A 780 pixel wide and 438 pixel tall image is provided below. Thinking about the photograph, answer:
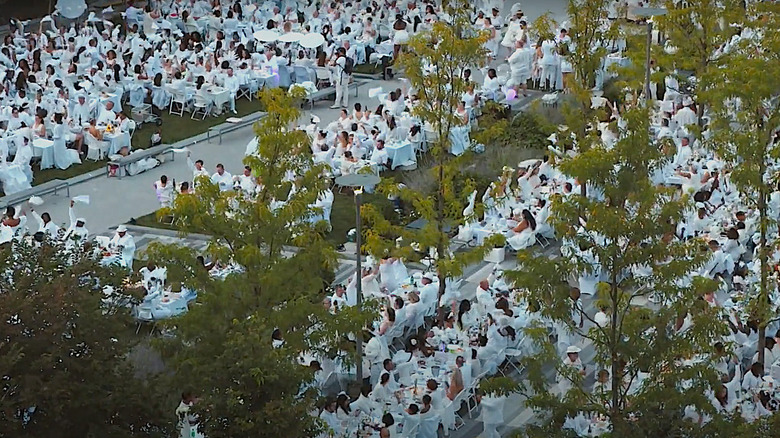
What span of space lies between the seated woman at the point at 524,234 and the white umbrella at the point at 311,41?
13.9 meters

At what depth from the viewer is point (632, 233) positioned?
48.3 feet

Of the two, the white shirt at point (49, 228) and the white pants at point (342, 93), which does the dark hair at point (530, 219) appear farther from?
the white pants at point (342, 93)

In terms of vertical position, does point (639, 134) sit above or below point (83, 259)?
above

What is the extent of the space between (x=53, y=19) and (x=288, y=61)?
9.67 meters

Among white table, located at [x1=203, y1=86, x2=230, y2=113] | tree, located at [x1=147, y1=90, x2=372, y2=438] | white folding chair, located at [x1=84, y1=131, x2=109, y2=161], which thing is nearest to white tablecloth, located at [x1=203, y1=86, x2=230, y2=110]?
white table, located at [x1=203, y1=86, x2=230, y2=113]

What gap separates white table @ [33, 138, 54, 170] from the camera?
30.0 meters

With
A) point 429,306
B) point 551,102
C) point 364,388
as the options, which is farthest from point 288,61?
point 364,388

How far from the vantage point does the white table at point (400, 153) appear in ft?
98.2

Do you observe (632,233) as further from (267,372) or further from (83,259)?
(83,259)

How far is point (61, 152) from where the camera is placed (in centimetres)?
3044

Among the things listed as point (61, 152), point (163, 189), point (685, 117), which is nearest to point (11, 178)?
point (61, 152)

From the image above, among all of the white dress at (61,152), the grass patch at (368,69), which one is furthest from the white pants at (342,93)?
the white dress at (61,152)

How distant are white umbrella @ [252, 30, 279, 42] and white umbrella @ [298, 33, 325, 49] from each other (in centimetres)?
70

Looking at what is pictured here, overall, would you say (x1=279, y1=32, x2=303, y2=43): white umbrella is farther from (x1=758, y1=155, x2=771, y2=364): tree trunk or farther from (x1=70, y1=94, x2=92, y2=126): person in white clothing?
A: (x1=758, y1=155, x2=771, y2=364): tree trunk
